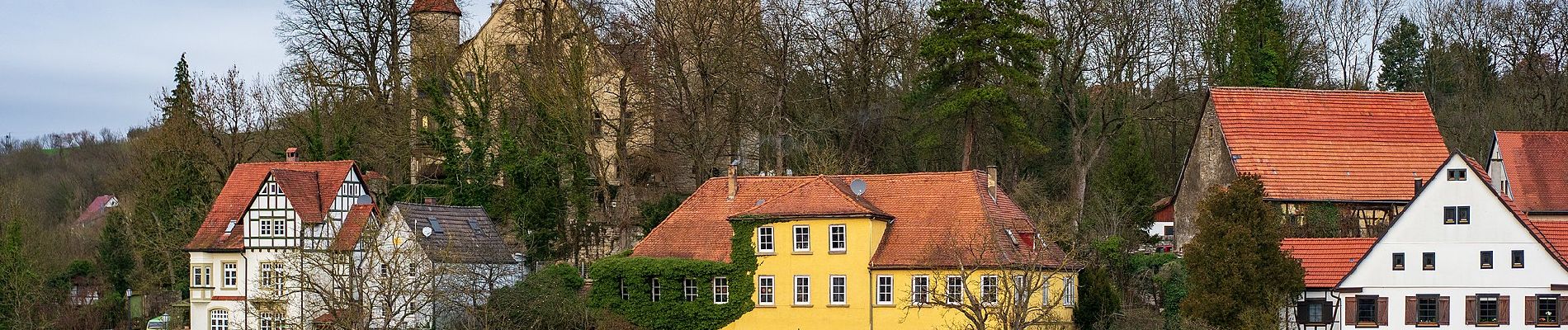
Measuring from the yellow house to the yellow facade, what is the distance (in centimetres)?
2

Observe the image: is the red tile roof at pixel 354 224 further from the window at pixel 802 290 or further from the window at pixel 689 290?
the window at pixel 802 290

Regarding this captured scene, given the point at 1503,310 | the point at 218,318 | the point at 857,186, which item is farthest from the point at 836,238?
the point at 218,318

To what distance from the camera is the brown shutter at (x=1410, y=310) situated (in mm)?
41562

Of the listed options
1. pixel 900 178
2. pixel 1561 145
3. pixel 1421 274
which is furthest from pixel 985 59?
pixel 1561 145

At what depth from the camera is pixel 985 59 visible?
48.3 metres

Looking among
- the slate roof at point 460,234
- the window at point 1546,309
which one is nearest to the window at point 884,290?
the slate roof at point 460,234

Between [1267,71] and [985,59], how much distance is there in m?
10.7

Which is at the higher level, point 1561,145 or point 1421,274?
point 1561,145

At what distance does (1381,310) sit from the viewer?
41656 millimetres

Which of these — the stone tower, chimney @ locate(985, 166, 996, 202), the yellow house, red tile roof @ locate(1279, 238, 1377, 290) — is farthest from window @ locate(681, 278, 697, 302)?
red tile roof @ locate(1279, 238, 1377, 290)

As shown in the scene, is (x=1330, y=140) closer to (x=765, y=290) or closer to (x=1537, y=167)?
(x=1537, y=167)

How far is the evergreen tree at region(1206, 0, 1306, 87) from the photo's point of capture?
53125mm

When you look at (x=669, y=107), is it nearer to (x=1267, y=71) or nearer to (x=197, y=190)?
(x=197, y=190)

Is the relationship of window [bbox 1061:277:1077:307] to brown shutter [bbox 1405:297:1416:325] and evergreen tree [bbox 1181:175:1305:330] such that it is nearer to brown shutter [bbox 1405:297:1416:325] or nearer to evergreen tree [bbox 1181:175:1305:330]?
evergreen tree [bbox 1181:175:1305:330]
